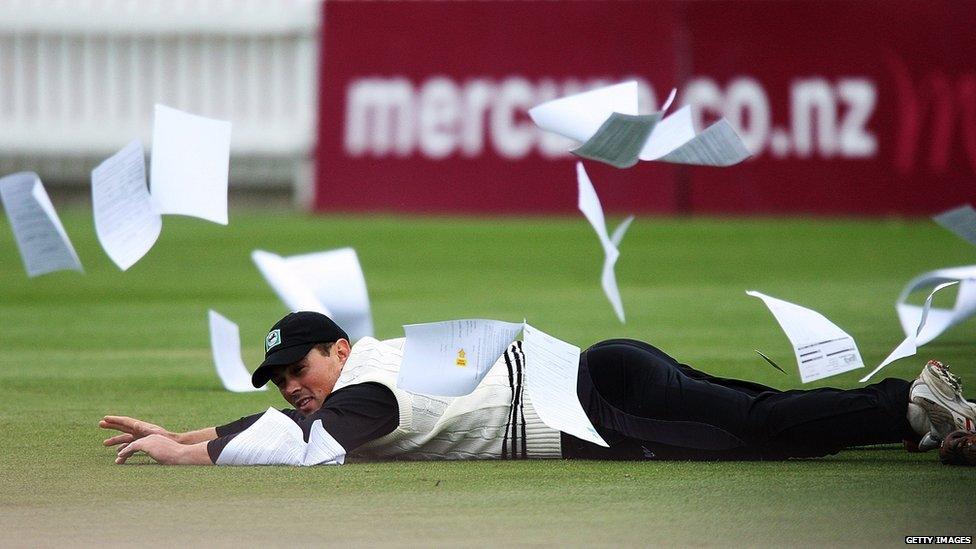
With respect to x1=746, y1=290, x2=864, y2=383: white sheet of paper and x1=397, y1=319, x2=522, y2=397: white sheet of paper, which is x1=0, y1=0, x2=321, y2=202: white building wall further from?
x1=397, y1=319, x2=522, y2=397: white sheet of paper

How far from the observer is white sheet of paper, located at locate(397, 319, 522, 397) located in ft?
16.1

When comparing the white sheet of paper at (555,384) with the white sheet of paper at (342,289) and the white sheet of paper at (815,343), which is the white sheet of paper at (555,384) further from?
the white sheet of paper at (342,289)

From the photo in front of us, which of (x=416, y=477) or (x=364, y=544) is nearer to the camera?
(x=364, y=544)

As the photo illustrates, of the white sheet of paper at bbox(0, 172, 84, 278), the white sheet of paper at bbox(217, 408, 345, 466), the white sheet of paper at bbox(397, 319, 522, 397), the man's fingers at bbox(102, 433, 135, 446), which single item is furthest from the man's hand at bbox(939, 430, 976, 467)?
the white sheet of paper at bbox(0, 172, 84, 278)

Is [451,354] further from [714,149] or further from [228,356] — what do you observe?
[228,356]

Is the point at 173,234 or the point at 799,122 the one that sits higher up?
the point at 799,122

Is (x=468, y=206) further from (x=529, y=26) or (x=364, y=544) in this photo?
(x=364, y=544)

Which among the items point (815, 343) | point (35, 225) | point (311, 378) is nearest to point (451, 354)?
point (311, 378)

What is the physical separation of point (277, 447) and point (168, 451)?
0.34 m

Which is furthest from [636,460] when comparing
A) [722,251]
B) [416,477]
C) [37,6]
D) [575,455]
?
[37,6]

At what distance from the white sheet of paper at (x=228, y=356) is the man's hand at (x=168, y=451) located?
184 centimetres

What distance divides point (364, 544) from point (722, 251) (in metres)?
10.4

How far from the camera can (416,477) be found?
4.82m

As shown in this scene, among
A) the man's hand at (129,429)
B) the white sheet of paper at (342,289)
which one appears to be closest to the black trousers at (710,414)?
the man's hand at (129,429)
